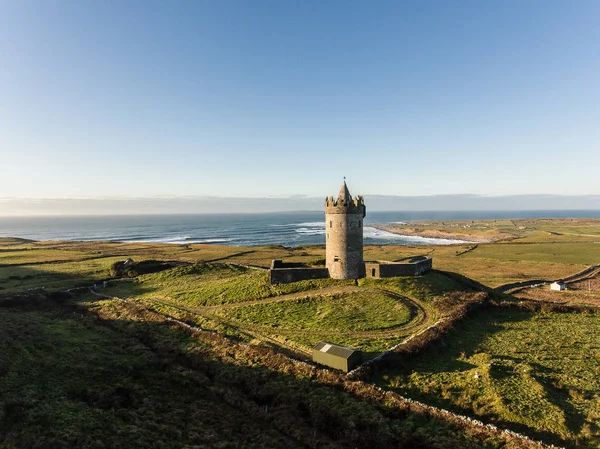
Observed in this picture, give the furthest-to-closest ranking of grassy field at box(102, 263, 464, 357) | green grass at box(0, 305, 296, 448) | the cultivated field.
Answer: grassy field at box(102, 263, 464, 357) → the cultivated field → green grass at box(0, 305, 296, 448)

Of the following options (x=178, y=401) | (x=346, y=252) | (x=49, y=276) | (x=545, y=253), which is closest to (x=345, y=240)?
(x=346, y=252)

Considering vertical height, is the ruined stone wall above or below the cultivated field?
above

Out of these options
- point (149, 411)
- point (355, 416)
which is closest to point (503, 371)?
point (355, 416)

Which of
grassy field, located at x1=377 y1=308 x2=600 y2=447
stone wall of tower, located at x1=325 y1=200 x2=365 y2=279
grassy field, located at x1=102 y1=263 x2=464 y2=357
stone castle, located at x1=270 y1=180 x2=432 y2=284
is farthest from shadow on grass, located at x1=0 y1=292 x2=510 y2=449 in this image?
stone wall of tower, located at x1=325 y1=200 x2=365 y2=279

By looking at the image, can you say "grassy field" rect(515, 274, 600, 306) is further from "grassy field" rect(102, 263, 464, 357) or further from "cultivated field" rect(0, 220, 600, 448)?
"grassy field" rect(102, 263, 464, 357)

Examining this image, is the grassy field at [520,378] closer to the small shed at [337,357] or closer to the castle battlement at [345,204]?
the small shed at [337,357]

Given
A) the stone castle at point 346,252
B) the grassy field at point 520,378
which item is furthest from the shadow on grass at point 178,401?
the stone castle at point 346,252

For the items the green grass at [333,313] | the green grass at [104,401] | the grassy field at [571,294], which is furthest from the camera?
the grassy field at [571,294]

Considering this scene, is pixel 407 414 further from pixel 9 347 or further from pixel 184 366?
pixel 9 347
